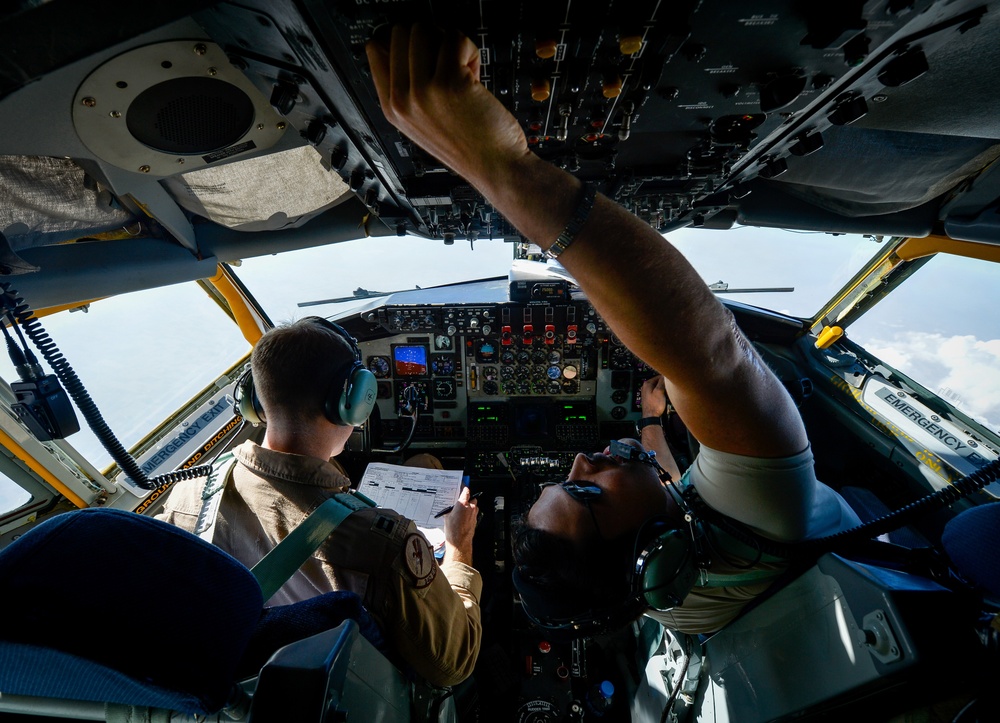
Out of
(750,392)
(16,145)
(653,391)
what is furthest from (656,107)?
(653,391)

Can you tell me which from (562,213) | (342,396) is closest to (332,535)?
(342,396)

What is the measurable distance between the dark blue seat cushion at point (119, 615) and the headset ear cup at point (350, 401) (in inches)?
34.7

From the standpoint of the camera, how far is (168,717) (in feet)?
1.63

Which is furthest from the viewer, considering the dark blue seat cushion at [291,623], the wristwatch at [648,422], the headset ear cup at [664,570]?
the wristwatch at [648,422]

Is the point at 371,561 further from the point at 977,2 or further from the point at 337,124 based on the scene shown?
the point at 977,2

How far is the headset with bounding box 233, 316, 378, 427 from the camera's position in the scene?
139cm

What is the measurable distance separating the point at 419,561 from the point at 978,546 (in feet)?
4.00

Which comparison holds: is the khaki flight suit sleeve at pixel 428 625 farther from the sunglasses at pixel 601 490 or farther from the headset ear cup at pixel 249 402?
the headset ear cup at pixel 249 402

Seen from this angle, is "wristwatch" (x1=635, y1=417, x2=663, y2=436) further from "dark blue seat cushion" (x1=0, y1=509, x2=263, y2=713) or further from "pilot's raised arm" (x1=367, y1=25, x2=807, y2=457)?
"dark blue seat cushion" (x1=0, y1=509, x2=263, y2=713)

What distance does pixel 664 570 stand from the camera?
1032 mm

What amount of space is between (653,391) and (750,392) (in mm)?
2238

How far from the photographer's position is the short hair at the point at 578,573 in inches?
46.0

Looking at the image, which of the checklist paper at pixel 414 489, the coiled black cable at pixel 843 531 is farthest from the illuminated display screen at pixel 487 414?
the coiled black cable at pixel 843 531

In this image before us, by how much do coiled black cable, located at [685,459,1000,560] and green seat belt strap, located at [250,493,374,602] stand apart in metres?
0.98
